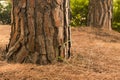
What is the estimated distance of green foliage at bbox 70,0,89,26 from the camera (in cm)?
1210

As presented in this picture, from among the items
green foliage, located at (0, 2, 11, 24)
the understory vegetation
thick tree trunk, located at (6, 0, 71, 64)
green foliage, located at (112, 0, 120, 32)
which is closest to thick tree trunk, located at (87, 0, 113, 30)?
green foliage, located at (112, 0, 120, 32)

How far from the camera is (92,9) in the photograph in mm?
10492

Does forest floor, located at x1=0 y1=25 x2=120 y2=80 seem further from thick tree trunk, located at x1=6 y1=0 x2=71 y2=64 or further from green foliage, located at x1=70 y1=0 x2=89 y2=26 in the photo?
green foliage, located at x1=70 y1=0 x2=89 y2=26

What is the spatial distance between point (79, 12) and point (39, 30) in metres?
6.95

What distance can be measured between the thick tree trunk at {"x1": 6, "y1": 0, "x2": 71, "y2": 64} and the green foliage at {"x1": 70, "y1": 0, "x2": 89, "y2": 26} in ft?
21.3

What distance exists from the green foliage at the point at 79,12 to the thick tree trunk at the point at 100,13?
146 centimetres

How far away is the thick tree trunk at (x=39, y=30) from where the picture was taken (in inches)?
213

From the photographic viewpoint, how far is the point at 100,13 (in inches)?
407

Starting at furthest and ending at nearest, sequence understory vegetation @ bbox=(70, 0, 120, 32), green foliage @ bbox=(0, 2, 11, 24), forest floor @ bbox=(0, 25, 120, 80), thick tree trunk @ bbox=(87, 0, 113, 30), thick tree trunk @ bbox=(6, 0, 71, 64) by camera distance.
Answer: green foliage @ bbox=(0, 2, 11, 24) < understory vegetation @ bbox=(70, 0, 120, 32) < thick tree trunk @ bbox=(87, 0, 113, 30) < thick tree trunk @ bbox=(6, 0, 71, 64) < forest floor @ bbox=(0, 25, 120, 80)

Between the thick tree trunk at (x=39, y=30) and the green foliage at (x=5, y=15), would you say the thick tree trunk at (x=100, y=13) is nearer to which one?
the green foliage at (x=5, y=15)

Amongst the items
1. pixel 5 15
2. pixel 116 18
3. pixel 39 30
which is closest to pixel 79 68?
pixel 39 30

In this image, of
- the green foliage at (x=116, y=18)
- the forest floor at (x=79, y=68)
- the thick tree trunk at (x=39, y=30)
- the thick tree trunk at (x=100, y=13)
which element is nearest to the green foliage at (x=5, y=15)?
the green foliage at (x=116, y=18)

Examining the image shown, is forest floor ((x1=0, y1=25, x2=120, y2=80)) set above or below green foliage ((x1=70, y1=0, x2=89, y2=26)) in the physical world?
below

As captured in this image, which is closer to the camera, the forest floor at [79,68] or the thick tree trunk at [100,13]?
the forest floor at [79,68]
